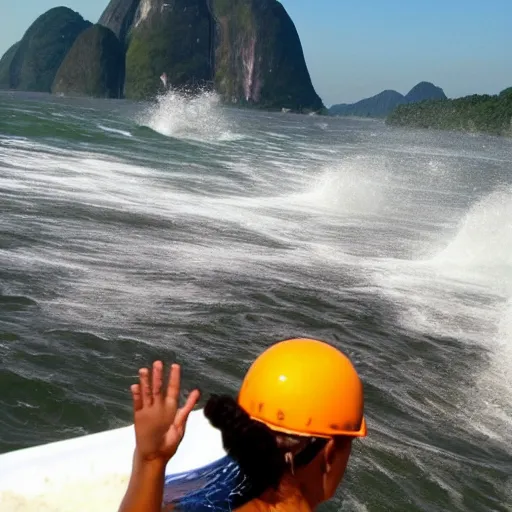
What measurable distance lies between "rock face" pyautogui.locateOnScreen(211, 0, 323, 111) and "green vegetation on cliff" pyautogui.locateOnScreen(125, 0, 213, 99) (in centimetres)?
371

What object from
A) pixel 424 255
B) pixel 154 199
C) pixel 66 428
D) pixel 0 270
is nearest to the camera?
pixel 66 428

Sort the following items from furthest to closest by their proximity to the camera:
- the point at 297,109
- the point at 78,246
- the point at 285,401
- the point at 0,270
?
the point at 297,109 < the point at 78,246 < the point at 0,270 < the point at 285,401

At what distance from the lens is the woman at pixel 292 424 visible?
182 centimetres

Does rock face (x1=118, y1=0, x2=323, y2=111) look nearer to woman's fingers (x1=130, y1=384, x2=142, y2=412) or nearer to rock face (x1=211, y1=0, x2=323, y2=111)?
rock face (x1=211, y1=0, x2=323, y2=111)

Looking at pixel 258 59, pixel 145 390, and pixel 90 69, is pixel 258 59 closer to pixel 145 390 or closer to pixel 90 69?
pixel 90 69

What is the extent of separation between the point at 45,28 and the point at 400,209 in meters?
159

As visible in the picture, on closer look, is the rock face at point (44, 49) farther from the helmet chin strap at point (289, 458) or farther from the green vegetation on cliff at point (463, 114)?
the helmet chin strap at point (289, 458)

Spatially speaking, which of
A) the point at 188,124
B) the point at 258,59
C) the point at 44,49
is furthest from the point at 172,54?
the point at 188,124

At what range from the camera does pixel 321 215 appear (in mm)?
14266

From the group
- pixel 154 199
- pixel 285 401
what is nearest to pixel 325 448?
pixel 285 401

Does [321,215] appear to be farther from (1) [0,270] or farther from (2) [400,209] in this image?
(1) [0,270]

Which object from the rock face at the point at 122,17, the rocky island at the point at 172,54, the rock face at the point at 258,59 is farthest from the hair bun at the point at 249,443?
the rock face at the point at 122,17

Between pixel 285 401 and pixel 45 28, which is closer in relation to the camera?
pixel 285 401

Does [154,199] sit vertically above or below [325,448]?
below
